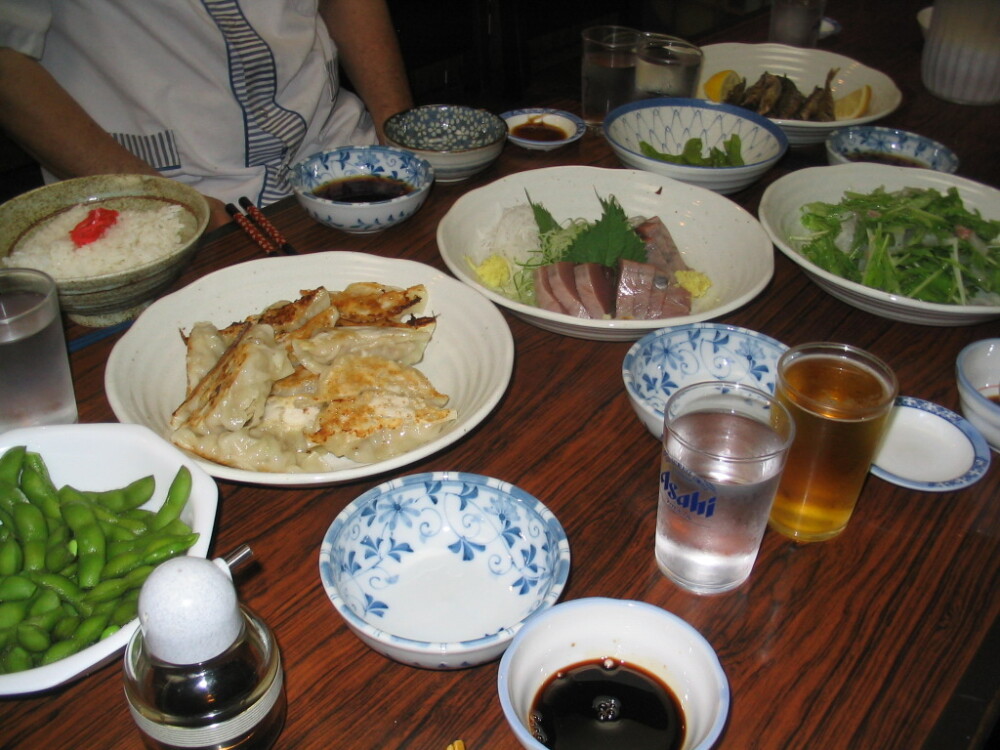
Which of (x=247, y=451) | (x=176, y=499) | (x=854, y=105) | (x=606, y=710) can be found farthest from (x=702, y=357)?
(x=854, y=105)

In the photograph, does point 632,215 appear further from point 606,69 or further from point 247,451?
point 247,451

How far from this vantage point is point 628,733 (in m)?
0.95

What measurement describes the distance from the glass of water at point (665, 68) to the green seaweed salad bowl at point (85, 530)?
7.00 feet

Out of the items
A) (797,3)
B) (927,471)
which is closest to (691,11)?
(797,3)

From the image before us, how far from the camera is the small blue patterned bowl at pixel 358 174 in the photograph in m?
1.97

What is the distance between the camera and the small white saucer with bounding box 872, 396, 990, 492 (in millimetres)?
1306

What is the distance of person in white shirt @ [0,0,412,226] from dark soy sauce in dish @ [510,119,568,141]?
2.80 feet

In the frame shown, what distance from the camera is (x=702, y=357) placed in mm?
1553

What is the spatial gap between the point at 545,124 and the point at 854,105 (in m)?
1.19

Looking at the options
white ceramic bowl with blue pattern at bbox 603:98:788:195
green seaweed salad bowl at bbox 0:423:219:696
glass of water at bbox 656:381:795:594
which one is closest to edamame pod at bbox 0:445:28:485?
green seaweed salad bowl at bbox 0:423:219:696

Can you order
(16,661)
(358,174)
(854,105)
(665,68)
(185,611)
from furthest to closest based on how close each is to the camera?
(854,105)
(665,68)
(358,174)
(16,661)
(185,611)

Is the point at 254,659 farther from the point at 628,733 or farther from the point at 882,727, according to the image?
the point at 882,727

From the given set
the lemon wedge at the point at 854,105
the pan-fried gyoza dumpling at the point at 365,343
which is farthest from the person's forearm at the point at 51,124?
the lemon wedge at the point at 854,105

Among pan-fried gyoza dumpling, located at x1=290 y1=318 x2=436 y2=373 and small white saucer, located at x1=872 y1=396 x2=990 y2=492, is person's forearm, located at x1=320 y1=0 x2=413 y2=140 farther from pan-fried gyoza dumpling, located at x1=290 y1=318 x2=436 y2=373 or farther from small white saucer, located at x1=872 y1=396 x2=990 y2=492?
small white saucer, located at x1=872 y1=396 x2=990 y2=492
